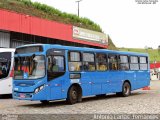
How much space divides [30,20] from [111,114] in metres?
22.1

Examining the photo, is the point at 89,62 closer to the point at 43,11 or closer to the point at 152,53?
the point at 43,11

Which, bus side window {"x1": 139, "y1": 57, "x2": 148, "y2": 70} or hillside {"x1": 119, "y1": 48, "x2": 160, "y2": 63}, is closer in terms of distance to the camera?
bus side window {"x1": 139, "y1": 57, "x2": 148, "y2": 70}

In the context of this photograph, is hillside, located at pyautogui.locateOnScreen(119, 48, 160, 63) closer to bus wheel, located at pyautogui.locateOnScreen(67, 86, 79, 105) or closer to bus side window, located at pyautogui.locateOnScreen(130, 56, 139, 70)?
bus side window, located at pyautogui.locateOnScreen(130, 56, 139, 70)

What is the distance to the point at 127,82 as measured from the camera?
23797 mm

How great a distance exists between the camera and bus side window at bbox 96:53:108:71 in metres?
20.6

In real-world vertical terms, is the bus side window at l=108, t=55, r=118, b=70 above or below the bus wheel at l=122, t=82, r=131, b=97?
above

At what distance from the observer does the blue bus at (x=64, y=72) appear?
16.7 m

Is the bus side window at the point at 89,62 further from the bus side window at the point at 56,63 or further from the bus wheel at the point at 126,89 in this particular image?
the bus wheel at the point at 126,89

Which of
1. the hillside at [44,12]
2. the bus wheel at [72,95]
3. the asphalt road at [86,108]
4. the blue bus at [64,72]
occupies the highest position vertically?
the hillside at [44,12]

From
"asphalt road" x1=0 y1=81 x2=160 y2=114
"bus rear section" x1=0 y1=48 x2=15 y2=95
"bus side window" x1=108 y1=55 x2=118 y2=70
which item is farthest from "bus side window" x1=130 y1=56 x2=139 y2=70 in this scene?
"bus rear section" x1=0 y1=48 x2=15 y2=95

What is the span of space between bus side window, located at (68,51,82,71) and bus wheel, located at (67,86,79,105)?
0.92 m

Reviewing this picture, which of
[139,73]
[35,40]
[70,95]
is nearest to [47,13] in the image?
[35,40]

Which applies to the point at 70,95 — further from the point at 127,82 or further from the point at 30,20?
the point at 30,20

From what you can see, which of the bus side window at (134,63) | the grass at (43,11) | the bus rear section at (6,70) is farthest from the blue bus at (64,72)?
the grass at (43,11)
